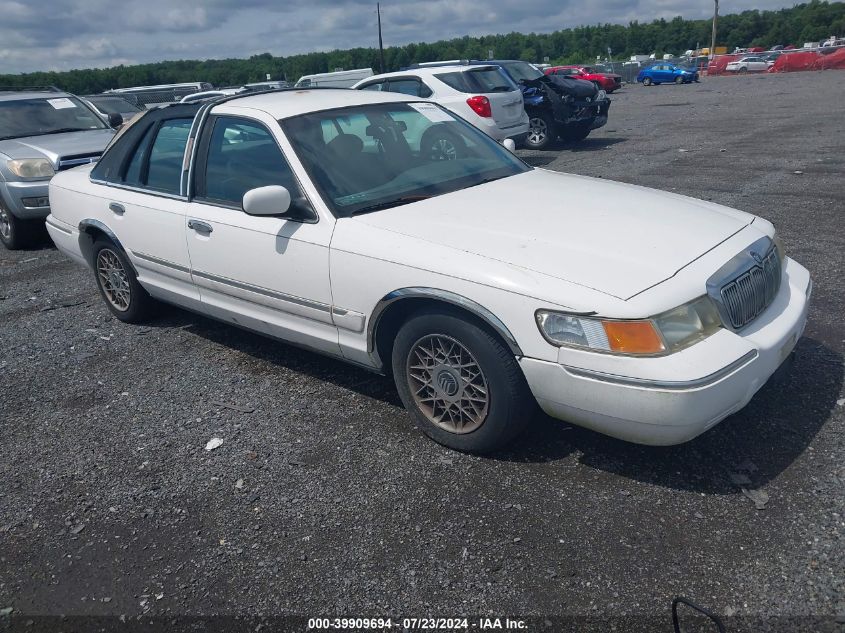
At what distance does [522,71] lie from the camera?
15.5 metres

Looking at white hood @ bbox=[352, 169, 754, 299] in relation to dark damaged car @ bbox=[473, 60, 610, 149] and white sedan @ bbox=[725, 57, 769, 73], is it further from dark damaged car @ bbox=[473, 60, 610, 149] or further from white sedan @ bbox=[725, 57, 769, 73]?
white sedan @ bbox=[725, 57, 769, 73]

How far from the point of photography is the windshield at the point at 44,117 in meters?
9.40

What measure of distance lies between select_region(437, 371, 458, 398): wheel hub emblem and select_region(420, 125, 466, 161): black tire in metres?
1.51

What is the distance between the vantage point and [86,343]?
5.50 m

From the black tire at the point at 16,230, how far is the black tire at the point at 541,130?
910 centimetres

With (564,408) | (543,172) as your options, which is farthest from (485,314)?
(543,172)

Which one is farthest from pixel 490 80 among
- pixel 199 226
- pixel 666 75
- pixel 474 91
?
pixel 666 75

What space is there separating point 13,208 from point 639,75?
45.4 m

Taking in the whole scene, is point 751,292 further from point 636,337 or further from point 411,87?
point 411,87

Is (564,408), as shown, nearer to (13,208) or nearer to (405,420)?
(405,420)

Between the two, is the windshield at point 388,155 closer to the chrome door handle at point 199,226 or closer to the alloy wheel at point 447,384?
the chrome door handle at point 199,226

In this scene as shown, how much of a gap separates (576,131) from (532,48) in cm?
9064

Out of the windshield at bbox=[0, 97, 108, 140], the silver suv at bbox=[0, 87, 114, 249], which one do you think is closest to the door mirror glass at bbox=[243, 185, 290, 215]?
the silver suv at bbox=[0, 87, 114, 249]

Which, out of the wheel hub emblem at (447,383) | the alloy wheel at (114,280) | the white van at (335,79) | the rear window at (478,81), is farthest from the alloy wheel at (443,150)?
the white van at (335,79)
